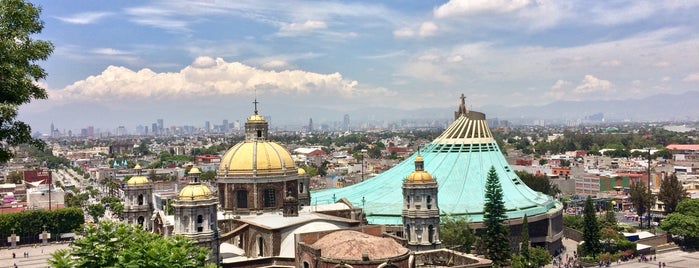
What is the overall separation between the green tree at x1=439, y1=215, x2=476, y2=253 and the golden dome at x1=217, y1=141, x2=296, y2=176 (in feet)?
37.1

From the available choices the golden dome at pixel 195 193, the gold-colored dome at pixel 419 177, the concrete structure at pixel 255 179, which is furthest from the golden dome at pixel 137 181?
the gold-colored dome at pixel 419 177

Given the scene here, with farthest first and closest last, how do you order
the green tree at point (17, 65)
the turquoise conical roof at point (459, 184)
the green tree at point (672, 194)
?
1. the green tree at point (672, 194)
2. the turquoise conical roof at point (459, 184)
3. the green tree at point (17, 65)

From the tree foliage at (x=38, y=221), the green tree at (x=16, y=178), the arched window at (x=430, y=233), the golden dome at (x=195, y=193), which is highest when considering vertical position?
the golden dome at (x=195, y=193)

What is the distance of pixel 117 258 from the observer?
18875 millimetres

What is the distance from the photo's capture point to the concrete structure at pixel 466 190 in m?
49.1

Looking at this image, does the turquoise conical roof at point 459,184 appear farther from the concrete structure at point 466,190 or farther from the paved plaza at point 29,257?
the paved plaza at point 29,257

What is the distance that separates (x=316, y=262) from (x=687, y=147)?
128661 mm

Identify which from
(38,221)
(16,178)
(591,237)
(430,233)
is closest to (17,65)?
(430,233)

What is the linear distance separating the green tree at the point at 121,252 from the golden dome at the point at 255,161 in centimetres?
1544

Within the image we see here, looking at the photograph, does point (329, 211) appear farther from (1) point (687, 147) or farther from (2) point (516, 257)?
(1) point (687, 147)

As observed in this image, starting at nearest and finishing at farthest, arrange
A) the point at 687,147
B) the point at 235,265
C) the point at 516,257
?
1. the point at 235,265
2. the point at 516,257
3. the point at 687,147

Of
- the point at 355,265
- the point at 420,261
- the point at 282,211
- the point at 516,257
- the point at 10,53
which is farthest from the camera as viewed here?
the point at 516,257

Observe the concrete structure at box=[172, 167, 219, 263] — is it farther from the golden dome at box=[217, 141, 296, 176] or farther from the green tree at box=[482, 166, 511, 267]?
the green tree at box=[482, 166, 511, 267]

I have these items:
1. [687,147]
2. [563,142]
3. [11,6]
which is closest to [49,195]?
[11,6]
